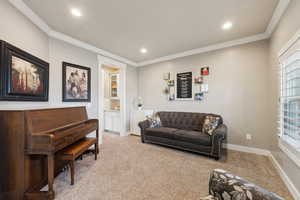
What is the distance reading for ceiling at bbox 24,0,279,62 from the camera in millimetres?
1875

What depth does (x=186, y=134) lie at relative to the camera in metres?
2.88

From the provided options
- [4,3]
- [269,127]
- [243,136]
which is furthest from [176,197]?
[4,3]

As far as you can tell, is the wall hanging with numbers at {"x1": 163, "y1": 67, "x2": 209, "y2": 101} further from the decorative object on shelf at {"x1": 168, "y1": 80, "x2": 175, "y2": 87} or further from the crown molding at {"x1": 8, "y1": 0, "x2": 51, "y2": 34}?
the crown molding at {"x1": 8, "y1": 0, "x2": 51, "y2": 34}

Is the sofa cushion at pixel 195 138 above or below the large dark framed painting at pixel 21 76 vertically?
below

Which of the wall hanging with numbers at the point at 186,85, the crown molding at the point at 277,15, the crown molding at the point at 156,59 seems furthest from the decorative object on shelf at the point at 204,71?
the crown molding at the point at 277,15

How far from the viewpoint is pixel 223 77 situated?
319 centimetres

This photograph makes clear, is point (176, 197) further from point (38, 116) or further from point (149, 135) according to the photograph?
point (38, 116)

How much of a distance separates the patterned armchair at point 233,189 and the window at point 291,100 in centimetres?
129

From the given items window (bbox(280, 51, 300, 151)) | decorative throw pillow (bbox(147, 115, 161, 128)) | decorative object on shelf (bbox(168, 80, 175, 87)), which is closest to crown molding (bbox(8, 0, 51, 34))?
decorative throw pillow (bbox(147, 115, 161, 128))

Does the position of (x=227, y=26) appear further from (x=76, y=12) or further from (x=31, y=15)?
(x=31, y=15)

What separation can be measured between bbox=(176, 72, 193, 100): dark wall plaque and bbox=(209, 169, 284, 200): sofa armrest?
9.30ft

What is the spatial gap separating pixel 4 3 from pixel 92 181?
2.77m

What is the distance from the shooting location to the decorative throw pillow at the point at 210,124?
279cm

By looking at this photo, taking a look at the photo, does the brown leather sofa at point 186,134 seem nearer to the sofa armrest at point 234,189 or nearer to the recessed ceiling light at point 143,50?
the sofa armrest at point 234,189
